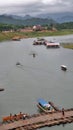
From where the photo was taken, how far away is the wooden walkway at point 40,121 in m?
48.8

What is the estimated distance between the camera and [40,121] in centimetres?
5028

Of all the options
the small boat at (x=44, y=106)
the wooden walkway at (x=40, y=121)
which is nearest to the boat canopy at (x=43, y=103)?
the small boat at (x=44, y=106)

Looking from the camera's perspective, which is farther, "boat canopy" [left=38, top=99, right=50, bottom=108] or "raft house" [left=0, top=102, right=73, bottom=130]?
"boat canopy" [left=38, top=99, right=50, bottom=108]

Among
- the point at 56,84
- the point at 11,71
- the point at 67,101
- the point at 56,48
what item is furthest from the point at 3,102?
the point at 56,48

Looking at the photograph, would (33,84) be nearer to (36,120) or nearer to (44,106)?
(44,106)

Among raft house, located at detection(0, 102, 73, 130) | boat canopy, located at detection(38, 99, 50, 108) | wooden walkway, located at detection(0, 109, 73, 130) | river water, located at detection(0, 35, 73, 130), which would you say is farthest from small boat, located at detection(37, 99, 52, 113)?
wooden walkway, located at detection(0, 109, 73, 130)

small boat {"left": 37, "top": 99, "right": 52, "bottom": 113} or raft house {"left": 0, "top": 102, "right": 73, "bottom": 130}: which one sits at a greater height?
small boat {"left": 37, "top": 99, "right": 52, "bottom": 113}

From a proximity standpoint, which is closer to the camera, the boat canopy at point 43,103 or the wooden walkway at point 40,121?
the wooden walkway at point 40,121

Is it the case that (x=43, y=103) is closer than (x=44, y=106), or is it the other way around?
(x=44, y=106)

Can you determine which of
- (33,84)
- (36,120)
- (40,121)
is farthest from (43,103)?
(33,84)

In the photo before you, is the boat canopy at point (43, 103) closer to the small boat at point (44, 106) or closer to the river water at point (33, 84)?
the small boat at point (44, 106)

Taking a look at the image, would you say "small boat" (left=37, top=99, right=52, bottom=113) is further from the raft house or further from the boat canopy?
the raft house

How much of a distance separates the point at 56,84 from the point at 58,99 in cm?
1363

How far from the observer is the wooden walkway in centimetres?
4878
